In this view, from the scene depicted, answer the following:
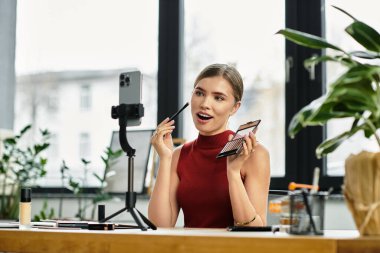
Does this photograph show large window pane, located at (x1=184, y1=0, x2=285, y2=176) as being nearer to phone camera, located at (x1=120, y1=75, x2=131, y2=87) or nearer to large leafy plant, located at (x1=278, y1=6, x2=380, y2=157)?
phone camera, located at (x1=120, y1=75, x2=131, y2=87)

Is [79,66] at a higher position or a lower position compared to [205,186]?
higher

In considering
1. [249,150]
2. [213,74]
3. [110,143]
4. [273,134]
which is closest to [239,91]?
[213,74]

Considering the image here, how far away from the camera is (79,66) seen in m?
4.59

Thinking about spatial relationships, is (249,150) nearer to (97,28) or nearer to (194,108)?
(194,108)

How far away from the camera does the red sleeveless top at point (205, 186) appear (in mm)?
2361

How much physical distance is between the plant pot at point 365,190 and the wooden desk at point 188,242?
39mm

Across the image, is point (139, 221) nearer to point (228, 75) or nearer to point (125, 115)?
point (125, 115)

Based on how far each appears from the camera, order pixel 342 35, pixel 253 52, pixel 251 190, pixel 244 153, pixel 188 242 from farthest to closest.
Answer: pixel 253 52 → pixel 342 35 → pixel 251 190 → pixel 244 153 → pixel 188 242

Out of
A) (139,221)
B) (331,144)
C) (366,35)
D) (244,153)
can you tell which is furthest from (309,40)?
(139,221)

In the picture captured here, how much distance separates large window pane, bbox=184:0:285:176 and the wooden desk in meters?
2.45

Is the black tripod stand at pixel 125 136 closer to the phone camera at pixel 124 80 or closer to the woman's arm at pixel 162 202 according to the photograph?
the phone camera at pixel 124 80

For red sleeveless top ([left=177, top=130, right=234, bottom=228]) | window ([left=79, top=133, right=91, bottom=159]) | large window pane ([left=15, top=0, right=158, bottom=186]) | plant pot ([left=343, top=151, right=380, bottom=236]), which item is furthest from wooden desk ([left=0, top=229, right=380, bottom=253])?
window ([left=79, top=133, right=91, bottom=159])

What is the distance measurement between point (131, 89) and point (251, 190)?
0.60m

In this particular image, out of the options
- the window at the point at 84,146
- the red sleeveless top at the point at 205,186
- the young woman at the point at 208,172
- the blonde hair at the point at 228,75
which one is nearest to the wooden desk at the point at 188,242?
the young woman at the point at 208,172
